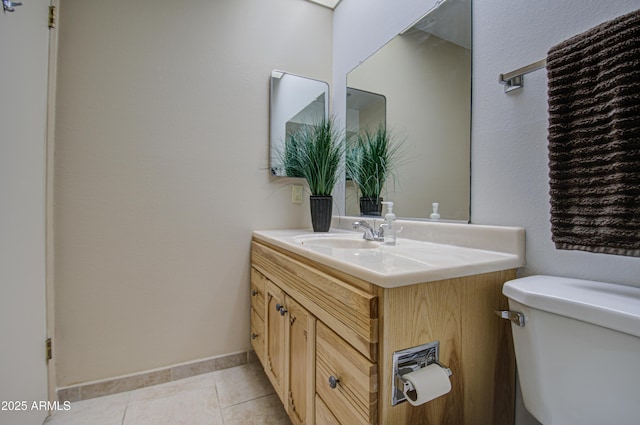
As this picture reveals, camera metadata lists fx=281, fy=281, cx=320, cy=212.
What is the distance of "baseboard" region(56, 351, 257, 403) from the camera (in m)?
1.32

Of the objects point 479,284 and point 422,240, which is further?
point 422,240

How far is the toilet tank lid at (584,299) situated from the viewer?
0.51m

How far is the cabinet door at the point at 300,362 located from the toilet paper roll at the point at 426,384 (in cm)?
33

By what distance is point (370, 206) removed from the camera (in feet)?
5.06

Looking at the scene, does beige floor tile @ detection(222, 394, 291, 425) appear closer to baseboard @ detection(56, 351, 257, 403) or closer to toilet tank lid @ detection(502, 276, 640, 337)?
baseboard @ detection(56, 351, 257, 403)

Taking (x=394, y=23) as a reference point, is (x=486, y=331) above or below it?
below

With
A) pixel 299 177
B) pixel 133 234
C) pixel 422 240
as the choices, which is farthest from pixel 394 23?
pixel 133 234

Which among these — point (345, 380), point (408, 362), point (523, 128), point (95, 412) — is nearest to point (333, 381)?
point (345, 380)

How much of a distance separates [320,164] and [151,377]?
1.43 m

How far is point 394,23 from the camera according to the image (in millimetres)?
1380

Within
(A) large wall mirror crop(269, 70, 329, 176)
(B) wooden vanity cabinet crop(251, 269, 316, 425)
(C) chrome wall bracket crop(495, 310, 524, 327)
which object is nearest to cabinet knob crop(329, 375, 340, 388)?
(B) wooden vanity cabinet crop(251, 269, 316, 425)

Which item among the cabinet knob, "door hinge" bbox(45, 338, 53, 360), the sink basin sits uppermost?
the sink basin

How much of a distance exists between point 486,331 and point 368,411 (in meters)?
0.39

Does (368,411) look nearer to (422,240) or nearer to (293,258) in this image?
(293,258)
